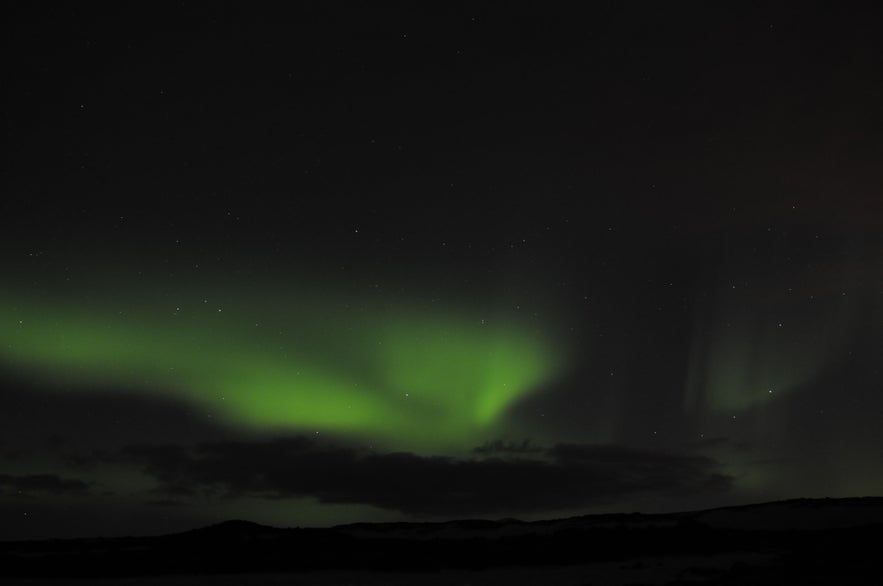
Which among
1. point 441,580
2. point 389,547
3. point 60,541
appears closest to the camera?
point 441,580

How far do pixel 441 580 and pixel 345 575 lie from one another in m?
4.91

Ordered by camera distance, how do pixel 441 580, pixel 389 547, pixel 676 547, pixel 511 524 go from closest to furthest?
1. pixel 441 580
2. pixel 676 547
3. pixel 389 547
4. pixel 511 524

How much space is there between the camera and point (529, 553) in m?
33.5

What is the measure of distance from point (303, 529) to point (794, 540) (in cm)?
2636

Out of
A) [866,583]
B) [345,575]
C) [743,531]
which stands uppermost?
[743,531]

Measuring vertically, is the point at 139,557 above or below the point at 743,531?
below

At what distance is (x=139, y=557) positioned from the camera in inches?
1550

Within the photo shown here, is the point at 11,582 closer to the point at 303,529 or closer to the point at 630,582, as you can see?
the point at 303,529

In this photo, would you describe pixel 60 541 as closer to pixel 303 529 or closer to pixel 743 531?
pixel 303 529

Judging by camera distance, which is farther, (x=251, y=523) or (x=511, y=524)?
(x=251, y=523)

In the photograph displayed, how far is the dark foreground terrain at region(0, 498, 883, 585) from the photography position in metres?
25.9

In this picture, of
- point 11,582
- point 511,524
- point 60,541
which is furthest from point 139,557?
point 511,524

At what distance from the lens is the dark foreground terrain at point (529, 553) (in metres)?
25.9

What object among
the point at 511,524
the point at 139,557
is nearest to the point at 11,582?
the point at 139,557
